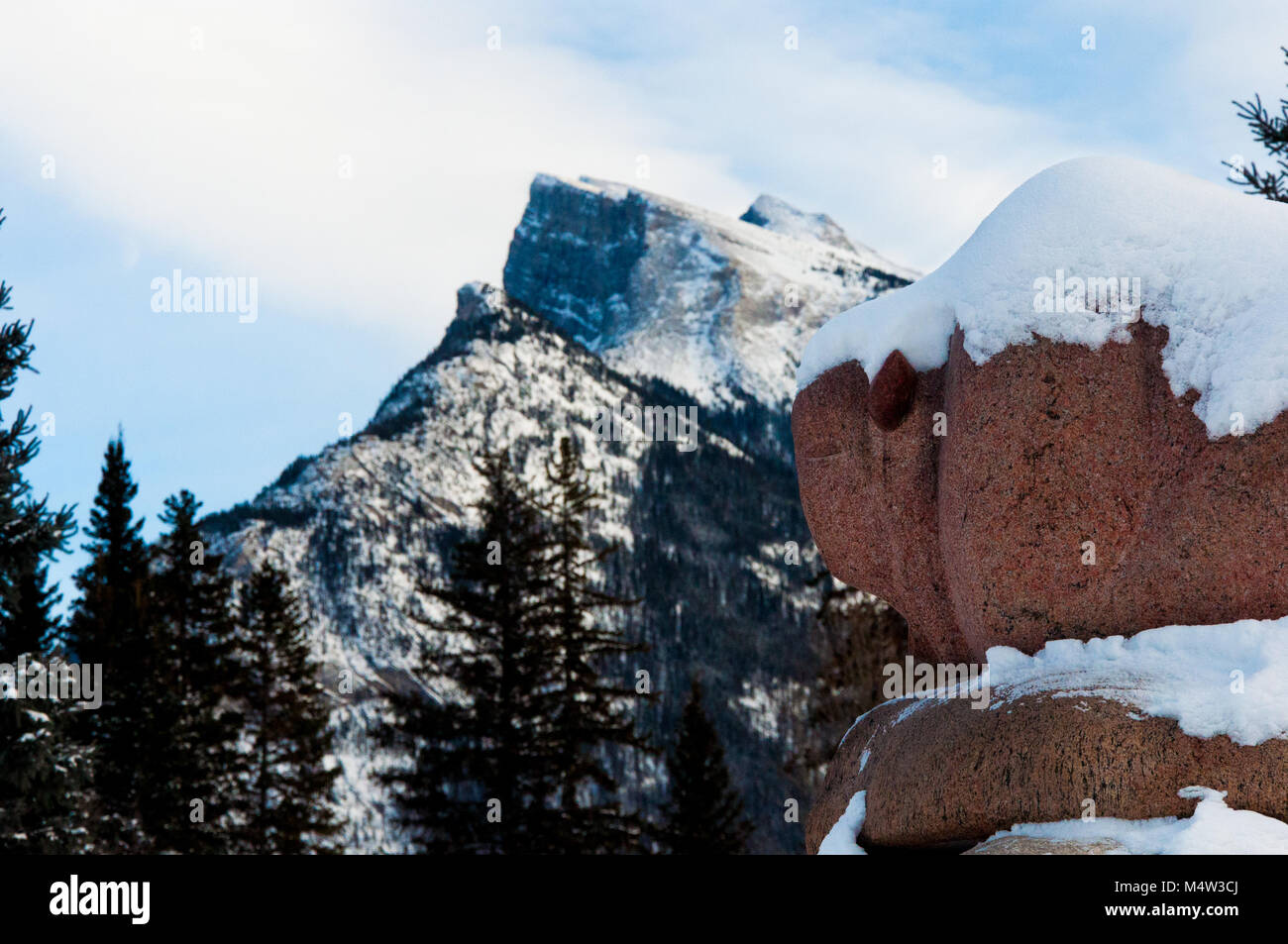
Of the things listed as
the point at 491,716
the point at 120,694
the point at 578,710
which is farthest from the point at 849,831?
the point at 120,694

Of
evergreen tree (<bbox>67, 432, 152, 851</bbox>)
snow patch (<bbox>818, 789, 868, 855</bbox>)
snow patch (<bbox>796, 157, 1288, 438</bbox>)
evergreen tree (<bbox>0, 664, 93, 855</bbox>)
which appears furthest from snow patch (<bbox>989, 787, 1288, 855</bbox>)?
evergreen tree (<bbox>67, 432, 152, 851</bbox>)

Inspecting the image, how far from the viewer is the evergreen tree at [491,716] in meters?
25.5

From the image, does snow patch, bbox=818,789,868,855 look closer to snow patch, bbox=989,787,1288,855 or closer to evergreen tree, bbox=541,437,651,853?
snow patch, bbox=989,787,1288,855

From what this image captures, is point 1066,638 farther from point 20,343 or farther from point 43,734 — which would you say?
point 20,343

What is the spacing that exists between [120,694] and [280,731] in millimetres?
4119

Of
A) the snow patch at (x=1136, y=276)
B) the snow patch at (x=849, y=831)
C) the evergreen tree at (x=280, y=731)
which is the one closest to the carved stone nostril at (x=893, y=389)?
the snow patch at (x=1136, y=276)

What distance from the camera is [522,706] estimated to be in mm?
26078

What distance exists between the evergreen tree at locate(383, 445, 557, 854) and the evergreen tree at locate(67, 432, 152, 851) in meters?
7.51

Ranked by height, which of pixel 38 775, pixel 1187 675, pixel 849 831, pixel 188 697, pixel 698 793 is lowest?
pixel 698 793

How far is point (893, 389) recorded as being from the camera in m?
7.62

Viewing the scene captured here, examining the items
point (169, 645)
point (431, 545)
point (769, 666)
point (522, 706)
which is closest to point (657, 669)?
point (769, 666)

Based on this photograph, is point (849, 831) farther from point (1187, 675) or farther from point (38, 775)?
→ point (38, 775)
